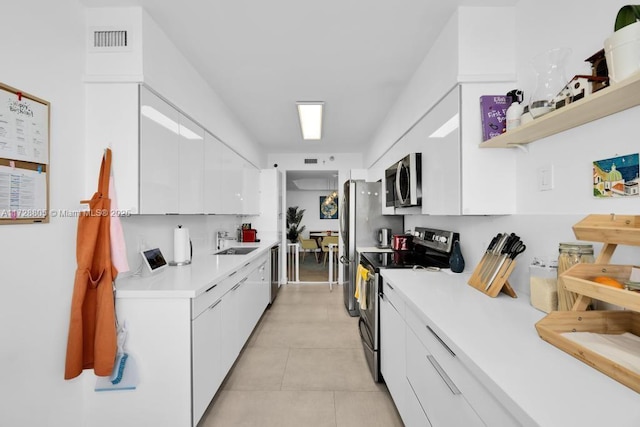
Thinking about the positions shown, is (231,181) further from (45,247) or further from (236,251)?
(45,247)

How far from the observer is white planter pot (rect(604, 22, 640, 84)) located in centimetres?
86

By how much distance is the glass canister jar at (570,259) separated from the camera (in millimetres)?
1121

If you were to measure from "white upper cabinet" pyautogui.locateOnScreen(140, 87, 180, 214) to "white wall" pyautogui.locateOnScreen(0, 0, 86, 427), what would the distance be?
1.08 feet

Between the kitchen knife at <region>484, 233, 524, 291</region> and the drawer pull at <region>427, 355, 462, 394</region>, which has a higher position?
the kitchen knife at <region>484, 233, 524, 291</region>

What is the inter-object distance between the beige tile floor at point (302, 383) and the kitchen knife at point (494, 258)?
1135mm

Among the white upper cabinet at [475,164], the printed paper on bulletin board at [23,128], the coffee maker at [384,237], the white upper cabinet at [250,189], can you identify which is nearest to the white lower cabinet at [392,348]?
the white upper cabinet at [475,164]

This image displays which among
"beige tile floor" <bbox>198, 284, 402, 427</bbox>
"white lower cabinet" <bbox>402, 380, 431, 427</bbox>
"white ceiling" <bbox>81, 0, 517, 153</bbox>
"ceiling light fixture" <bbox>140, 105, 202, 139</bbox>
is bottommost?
"beige tile floor" <bbox>198, 284, 402, 427</bbox>

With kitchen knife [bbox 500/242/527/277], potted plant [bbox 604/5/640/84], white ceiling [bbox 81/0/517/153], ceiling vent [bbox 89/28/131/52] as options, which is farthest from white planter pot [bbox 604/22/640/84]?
ceiling vent [bbox 89/28/131/52]

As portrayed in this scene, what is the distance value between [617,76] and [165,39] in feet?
7.86

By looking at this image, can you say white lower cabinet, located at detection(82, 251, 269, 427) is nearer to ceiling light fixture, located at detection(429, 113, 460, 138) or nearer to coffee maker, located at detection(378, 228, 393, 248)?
ceiling light fixture, located at detection(429, 113, 460, 138)

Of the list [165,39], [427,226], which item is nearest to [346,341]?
[427,226]

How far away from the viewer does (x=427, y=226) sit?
2961 millimetres

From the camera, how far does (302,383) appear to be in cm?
228

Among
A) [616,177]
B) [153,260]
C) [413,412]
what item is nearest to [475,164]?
[616,177]
